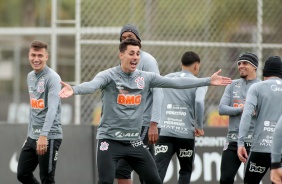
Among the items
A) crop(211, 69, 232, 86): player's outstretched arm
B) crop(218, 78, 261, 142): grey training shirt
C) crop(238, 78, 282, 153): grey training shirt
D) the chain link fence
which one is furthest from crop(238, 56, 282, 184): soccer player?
the chain link fence

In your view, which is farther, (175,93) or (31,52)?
(175,93)

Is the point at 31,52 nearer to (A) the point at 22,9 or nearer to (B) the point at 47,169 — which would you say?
(B) the point at 47,169

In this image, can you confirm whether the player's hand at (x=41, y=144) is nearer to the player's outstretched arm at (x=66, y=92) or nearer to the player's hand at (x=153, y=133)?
the player's hand at (x=153, y=133)

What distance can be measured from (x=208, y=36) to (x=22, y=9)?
33637 mm

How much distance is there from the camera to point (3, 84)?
1379 inches

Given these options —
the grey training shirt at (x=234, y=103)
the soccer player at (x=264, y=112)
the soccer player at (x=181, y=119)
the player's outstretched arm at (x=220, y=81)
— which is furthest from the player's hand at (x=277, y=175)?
the soccer player at (x=181, y=119)

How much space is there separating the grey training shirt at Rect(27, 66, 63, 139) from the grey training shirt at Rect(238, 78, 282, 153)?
2518 millimetres

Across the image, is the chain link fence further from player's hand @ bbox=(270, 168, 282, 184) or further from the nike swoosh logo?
player's hand @ bbox=(270, 168, 282, 184)

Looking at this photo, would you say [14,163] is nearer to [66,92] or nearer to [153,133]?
[153,133]

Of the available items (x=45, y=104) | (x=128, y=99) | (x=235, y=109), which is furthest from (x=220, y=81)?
(x=45, y=104)

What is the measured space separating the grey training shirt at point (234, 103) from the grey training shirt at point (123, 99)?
6.51 ft

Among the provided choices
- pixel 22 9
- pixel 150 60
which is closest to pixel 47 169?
pixel 150 60

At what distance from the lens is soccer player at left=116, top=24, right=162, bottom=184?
1270cm

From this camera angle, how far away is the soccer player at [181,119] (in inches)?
538
